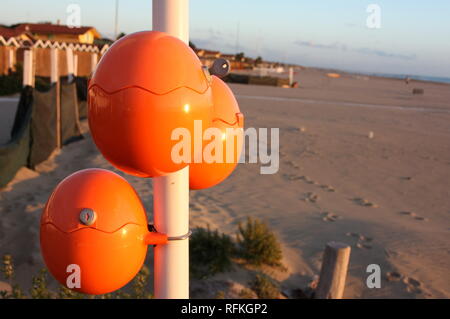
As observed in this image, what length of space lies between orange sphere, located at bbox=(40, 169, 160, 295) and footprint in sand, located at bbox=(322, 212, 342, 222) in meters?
5.85

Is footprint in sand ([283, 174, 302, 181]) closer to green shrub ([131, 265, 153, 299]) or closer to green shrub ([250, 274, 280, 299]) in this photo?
green shrub ([250, 274, 280, 299])

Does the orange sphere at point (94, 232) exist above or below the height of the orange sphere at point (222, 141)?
below

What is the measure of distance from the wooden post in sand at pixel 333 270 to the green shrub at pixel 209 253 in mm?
1319

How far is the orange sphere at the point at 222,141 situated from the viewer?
2.04m

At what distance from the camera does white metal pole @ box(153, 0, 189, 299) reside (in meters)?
1.82

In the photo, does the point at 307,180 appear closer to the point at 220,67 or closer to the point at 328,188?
the point at 328,188

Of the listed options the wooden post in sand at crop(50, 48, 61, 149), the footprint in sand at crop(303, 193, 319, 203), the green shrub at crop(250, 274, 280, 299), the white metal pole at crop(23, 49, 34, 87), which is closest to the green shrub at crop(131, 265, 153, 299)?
the green shrub at crop(250, 274, 280, 299)

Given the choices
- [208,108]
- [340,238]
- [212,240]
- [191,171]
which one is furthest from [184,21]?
[340,238]

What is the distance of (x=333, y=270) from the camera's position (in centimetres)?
469

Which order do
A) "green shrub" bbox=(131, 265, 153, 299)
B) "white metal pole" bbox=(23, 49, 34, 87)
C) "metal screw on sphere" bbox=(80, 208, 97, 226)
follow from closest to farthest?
"metal screw on sphere" bbox=(80, 208, 97, 226), "green shrub" bbox=(131, 265, 153, 299), "white metal pole" bbox=(23, 49, 34, 87)

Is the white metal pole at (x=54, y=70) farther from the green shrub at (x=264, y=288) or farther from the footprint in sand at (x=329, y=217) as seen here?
the green shrub at (x=264, y=288)

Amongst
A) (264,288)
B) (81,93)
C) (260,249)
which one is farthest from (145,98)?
(81,93)

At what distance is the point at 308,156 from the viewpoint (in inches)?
476

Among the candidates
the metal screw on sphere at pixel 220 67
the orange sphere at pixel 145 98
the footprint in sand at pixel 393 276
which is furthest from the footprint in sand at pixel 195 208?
the orange sphere at pixel 145 98
